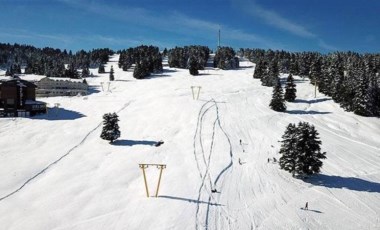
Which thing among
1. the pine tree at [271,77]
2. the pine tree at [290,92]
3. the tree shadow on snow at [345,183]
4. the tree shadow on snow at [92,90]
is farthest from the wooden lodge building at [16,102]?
the pine tree at [271,77]

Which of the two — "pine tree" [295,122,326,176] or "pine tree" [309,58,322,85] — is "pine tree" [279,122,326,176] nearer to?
"pine tree" [295,122,326,176]

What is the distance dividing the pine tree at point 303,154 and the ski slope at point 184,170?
4.33 feet

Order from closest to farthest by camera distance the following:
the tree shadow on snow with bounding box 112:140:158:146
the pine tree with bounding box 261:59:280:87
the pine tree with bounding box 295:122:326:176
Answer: the pine tree with bounding box 295:122:326:176
the tree shadow on snow with bounding box 112:140:158:146
the pine tree with bounding box 261:59:280:87

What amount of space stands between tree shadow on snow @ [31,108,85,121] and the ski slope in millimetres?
200

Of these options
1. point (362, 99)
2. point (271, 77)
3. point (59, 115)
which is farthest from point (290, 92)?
point (59, 115)

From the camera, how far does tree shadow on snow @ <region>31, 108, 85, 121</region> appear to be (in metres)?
73.4

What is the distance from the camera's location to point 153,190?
122 feet

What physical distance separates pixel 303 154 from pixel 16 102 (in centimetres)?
5771

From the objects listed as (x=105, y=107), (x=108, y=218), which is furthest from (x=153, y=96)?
(x=108, y=218)

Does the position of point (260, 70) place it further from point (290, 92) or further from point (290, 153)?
point (290, 153)

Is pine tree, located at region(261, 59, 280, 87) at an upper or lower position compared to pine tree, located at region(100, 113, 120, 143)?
upper

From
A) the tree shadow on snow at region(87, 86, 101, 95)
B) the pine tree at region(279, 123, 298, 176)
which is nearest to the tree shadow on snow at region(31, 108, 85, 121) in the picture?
the tree shadow on snow at region(87, 86, 101, 95)

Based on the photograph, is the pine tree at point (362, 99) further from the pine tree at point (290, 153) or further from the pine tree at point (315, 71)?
the pine tree at point (290, 153)

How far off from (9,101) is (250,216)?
199 feet
